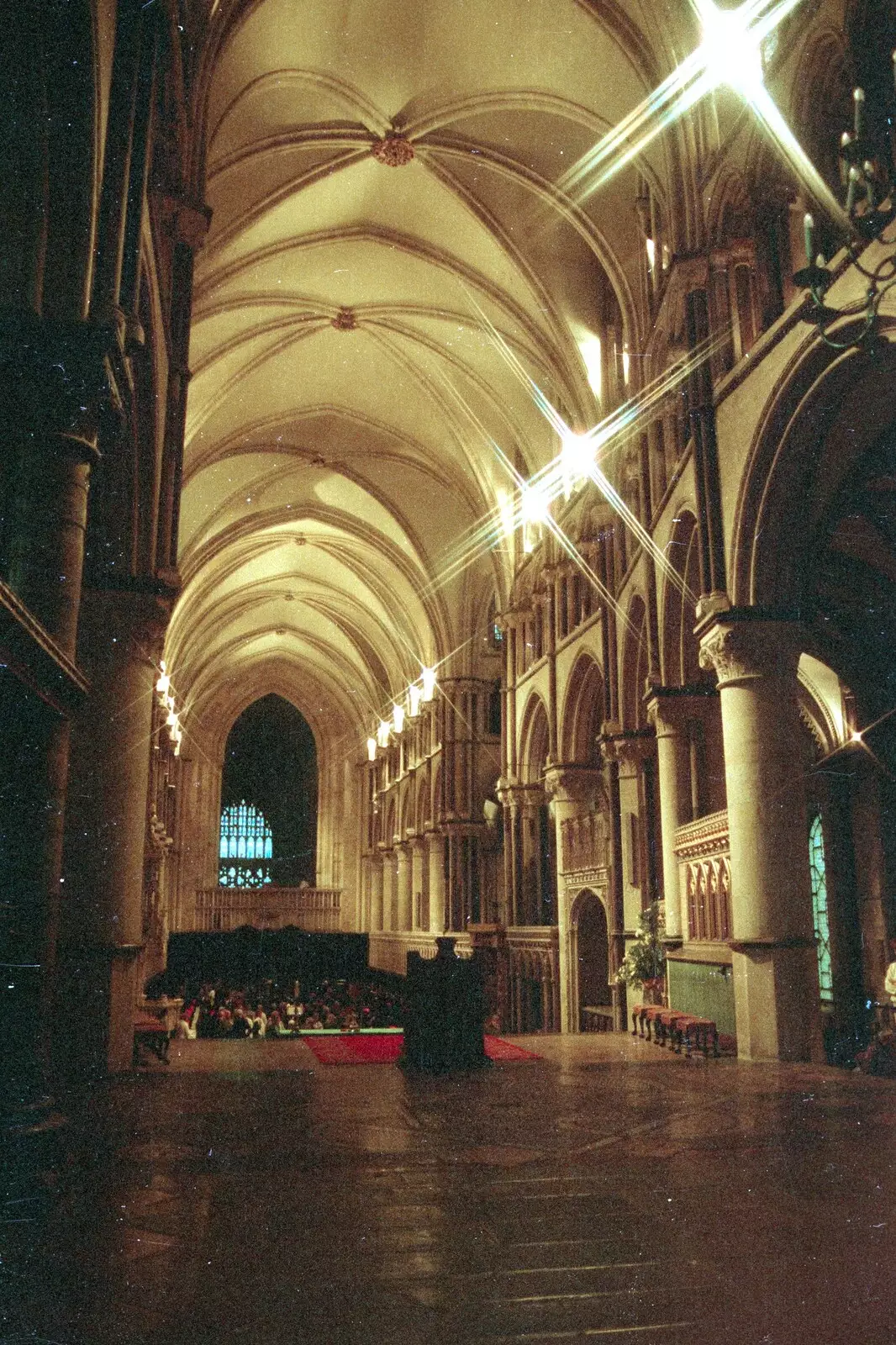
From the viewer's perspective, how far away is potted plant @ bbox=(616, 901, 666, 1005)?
1427cm

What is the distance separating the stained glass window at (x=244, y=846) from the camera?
44.5 meters

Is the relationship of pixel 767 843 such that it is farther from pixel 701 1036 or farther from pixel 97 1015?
pixel 97 1015

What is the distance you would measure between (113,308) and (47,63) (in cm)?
149

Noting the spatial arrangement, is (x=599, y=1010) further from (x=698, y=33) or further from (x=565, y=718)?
(x=698, y=33)

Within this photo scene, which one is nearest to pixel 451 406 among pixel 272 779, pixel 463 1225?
pixel 463 1225

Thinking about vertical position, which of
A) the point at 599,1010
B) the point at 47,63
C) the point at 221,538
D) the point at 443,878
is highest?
the point at 221,538

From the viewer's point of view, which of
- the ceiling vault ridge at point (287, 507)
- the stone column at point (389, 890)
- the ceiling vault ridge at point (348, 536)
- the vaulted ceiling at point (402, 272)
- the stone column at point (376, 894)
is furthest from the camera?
the stone column at point (376, 894)

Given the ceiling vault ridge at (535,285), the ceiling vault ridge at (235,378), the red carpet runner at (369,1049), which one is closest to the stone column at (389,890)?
the ceiling vault ridge at (235,378)

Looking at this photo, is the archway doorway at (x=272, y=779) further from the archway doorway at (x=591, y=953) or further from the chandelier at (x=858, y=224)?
the chandelier at (x=858, y=224)

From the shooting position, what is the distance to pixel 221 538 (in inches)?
1102

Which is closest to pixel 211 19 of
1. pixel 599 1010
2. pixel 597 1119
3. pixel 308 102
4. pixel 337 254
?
pixel 308 102

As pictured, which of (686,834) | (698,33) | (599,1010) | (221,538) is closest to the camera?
(698,33)

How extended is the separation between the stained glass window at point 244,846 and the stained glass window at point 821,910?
97.9 feet

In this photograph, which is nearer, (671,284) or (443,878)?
(671,284)
